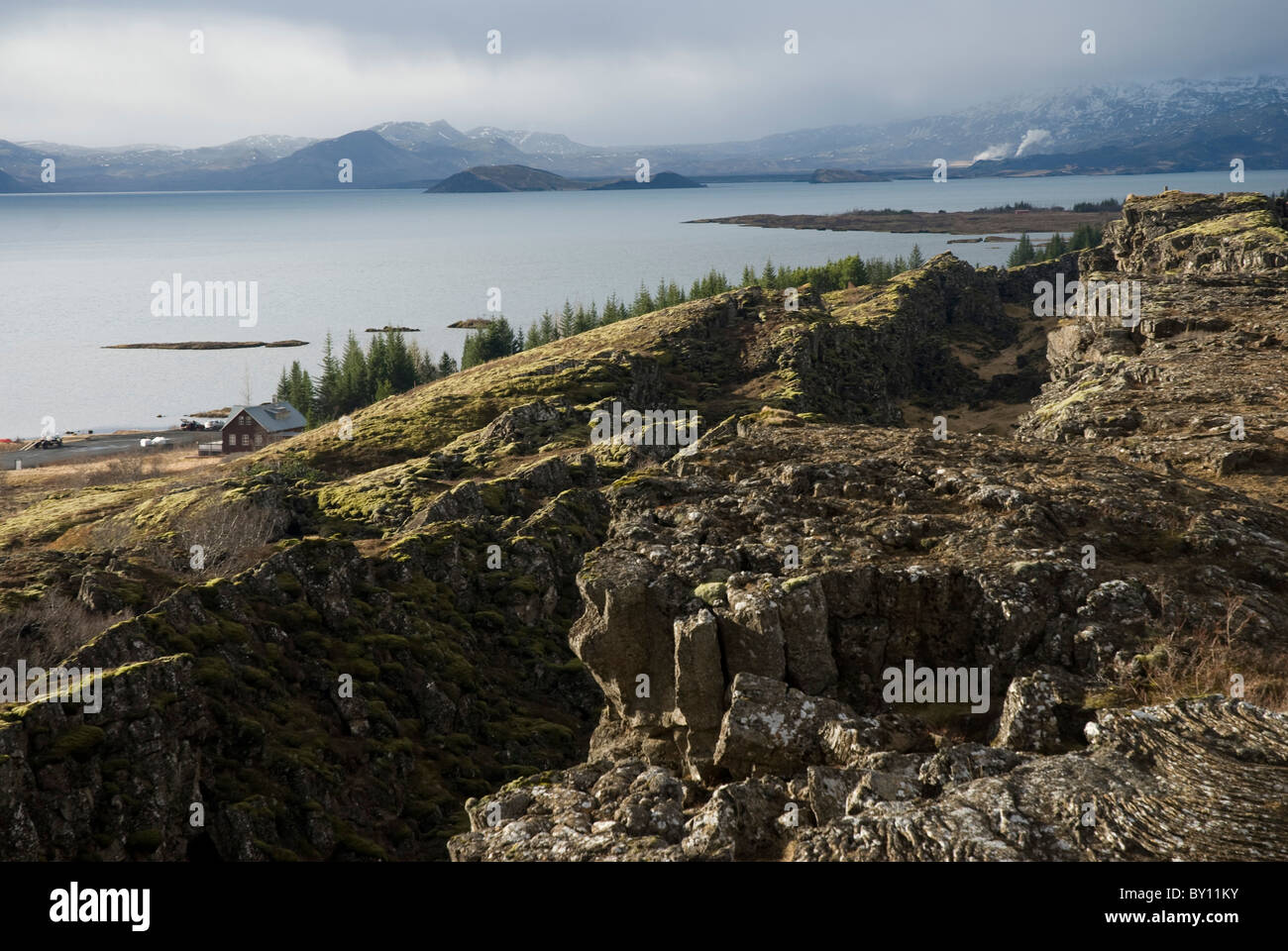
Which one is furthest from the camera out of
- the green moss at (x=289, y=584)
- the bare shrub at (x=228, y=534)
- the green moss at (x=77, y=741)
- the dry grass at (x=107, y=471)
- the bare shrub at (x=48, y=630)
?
the dry grass at (x=107, y=471)

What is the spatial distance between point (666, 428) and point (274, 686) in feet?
194

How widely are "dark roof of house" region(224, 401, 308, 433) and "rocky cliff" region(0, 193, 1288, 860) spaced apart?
94.0 meters

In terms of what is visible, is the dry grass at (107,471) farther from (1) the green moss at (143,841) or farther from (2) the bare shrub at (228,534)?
(1) the green moss at (143,841)

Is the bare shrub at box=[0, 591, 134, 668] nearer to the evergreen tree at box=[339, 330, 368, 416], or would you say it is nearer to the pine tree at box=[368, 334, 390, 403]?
the evergreen tree at box=[339, 330, 368, 416]

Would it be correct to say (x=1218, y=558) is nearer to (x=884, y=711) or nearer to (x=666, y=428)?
(x=884, y=711)

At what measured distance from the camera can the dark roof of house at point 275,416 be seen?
15388 cm

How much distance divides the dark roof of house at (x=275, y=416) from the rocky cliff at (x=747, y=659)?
309ft

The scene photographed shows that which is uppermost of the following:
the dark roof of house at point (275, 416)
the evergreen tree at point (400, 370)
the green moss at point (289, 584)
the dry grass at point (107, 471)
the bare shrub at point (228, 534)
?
the evergreen tree at point (400, 370)

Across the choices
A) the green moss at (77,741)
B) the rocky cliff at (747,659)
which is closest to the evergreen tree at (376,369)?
the rocky cliff at (747,659)

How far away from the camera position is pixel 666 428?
93.3m

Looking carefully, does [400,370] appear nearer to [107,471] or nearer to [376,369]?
[376,369]

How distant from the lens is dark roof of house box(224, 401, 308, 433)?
6058 inches

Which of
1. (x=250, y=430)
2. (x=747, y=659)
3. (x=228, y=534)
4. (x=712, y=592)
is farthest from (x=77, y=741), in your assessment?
(x=250, y=430)
